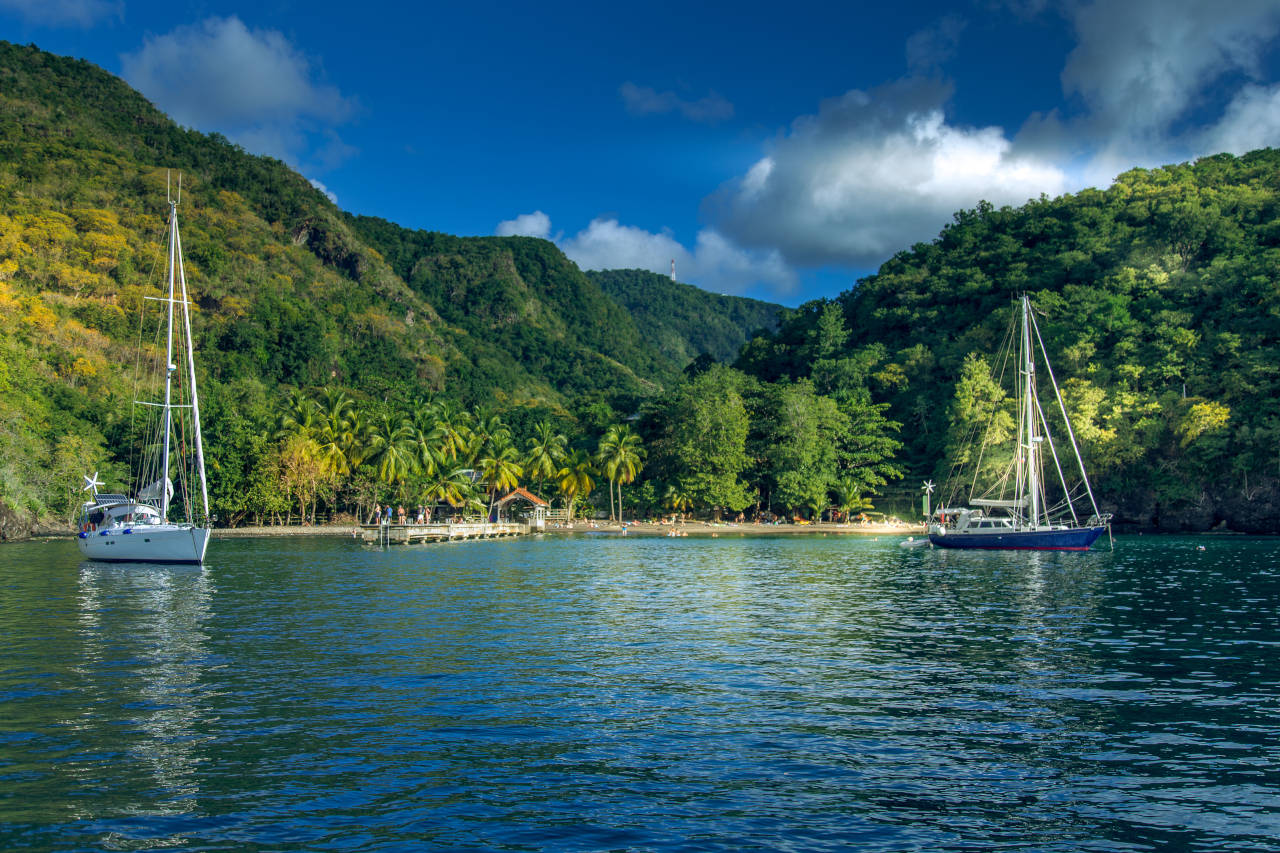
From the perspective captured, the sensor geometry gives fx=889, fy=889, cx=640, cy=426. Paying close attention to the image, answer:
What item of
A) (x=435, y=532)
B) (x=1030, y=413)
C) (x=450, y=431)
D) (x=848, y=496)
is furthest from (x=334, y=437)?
(x=1030, y=413)

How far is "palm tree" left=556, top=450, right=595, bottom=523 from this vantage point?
8869 cm

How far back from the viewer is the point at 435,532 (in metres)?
67.8

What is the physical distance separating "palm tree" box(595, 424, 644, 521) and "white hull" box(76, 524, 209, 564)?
46939mm

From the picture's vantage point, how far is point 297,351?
11394cm

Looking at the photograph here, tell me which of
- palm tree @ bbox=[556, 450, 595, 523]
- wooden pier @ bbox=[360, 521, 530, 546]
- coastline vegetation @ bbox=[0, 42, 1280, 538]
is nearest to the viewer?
wooden pier @ bbox=[360, 521, 530, 546]

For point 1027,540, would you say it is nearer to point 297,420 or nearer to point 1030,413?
point 1030,413

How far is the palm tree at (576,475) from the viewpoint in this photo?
291ft

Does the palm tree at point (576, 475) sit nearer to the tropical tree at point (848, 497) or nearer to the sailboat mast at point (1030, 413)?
the tropical tree at point (848, 497)

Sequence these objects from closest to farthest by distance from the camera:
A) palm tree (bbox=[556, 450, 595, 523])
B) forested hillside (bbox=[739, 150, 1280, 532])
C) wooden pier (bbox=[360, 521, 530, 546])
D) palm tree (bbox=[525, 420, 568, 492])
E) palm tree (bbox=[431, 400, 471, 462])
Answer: wooden pier (bbox=[360, 521, 530, 546])
forested hillside (bbox=[739, 150, 1280, 532])
palm tree (bbox=[431, 400, 471, 462])
palm tree (bbox=[525, 420, 568, 492])
palm tree (bbox=[556, 450, 595, 523])

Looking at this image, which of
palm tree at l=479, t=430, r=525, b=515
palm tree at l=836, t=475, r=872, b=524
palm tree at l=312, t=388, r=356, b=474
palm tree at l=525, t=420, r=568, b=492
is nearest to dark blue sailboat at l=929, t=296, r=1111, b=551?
palm tree at l=836, t=475, r=872, b=524

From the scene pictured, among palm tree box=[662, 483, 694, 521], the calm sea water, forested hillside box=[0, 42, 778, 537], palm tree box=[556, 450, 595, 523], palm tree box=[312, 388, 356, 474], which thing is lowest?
the calm sea water

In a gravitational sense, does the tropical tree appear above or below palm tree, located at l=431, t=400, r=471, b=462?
below

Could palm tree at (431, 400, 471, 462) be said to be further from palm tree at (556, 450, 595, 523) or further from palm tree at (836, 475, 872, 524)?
palm tree at (836, 475, 872, 524)

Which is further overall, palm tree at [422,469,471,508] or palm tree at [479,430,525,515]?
palm tree at [479,430,525,515]
